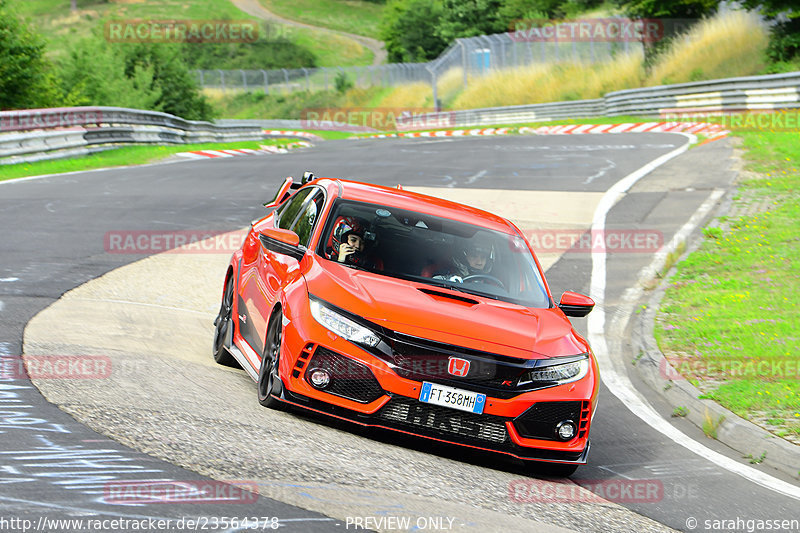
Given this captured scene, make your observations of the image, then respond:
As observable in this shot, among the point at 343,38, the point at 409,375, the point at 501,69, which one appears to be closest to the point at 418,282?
the point at 409,375

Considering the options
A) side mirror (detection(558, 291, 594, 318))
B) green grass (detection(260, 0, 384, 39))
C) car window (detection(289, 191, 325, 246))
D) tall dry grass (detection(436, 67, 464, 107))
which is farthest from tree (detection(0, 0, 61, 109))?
green grass (detection(260, 0, 384, 39))

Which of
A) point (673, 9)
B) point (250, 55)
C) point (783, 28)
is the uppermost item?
point (673, 9)

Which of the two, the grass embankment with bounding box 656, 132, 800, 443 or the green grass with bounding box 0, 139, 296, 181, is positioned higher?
the green grass with bounding box 0, 139, 296, 181

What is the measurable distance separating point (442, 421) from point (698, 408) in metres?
2.97

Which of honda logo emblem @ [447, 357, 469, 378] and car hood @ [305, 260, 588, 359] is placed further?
car hood @ [305, 260, 588, 359]

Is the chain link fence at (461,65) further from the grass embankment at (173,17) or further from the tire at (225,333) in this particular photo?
the tire at (225,333)

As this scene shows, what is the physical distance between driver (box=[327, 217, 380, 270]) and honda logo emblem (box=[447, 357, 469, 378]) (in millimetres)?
1268

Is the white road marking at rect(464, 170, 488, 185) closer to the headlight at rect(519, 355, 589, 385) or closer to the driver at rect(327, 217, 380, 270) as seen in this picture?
the driver at rect(327, 217, 380, 270)

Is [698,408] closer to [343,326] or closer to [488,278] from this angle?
[488,278]

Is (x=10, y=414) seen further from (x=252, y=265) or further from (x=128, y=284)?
(x=128, y=284)

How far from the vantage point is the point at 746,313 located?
1093 centimetres

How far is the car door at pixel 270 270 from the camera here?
7207 millimetres

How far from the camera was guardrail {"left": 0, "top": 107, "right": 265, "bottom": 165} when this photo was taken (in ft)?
74.7

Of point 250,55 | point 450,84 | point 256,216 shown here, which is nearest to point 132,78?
point 450,84
